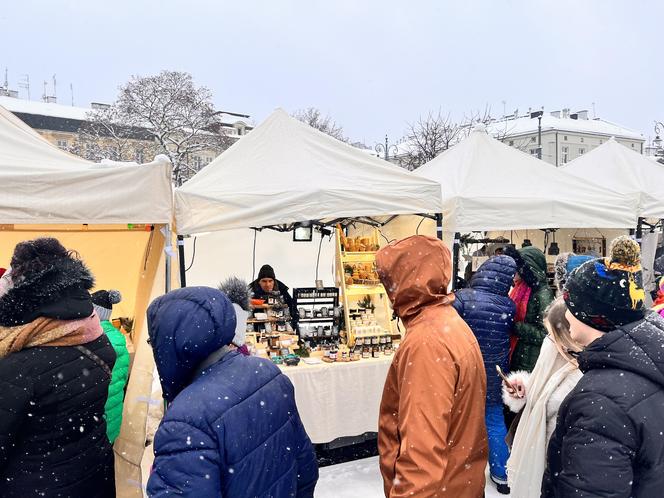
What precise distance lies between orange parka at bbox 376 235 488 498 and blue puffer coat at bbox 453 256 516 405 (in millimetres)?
1777

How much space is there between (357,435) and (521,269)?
1939 mm

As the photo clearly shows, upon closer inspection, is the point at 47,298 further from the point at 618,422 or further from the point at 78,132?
the point at 78,132

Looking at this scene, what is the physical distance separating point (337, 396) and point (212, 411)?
9.63ft

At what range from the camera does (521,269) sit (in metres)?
4.01

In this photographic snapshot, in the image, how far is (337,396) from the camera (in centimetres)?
414

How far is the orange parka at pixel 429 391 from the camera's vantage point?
5.32ft

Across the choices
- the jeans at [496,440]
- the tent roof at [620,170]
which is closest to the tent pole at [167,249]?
the jeans at [496,440]

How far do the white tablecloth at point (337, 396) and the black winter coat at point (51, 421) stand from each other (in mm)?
2008

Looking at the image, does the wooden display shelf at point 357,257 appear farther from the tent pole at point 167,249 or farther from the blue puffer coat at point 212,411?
the blue puffer coat at point 212,411

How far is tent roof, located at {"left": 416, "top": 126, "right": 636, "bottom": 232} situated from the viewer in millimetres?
4938

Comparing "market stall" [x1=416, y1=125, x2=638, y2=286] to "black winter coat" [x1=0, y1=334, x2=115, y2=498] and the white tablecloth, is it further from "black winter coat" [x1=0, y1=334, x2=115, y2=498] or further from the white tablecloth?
"black winter coat" [x1=0, y1=334, x2=115, y2=498]

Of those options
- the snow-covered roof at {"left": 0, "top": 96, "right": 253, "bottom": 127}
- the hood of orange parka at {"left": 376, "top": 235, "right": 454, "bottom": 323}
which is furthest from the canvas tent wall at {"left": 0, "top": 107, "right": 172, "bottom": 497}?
the snow-covered roof at {"left": 0, "top": 96, "right": 253, "bottom": 127}

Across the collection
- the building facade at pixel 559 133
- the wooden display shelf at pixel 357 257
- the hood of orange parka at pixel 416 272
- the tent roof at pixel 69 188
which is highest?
the building facade at pixel 559 133

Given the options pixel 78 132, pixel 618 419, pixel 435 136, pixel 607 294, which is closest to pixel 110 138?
pixel 78 132
